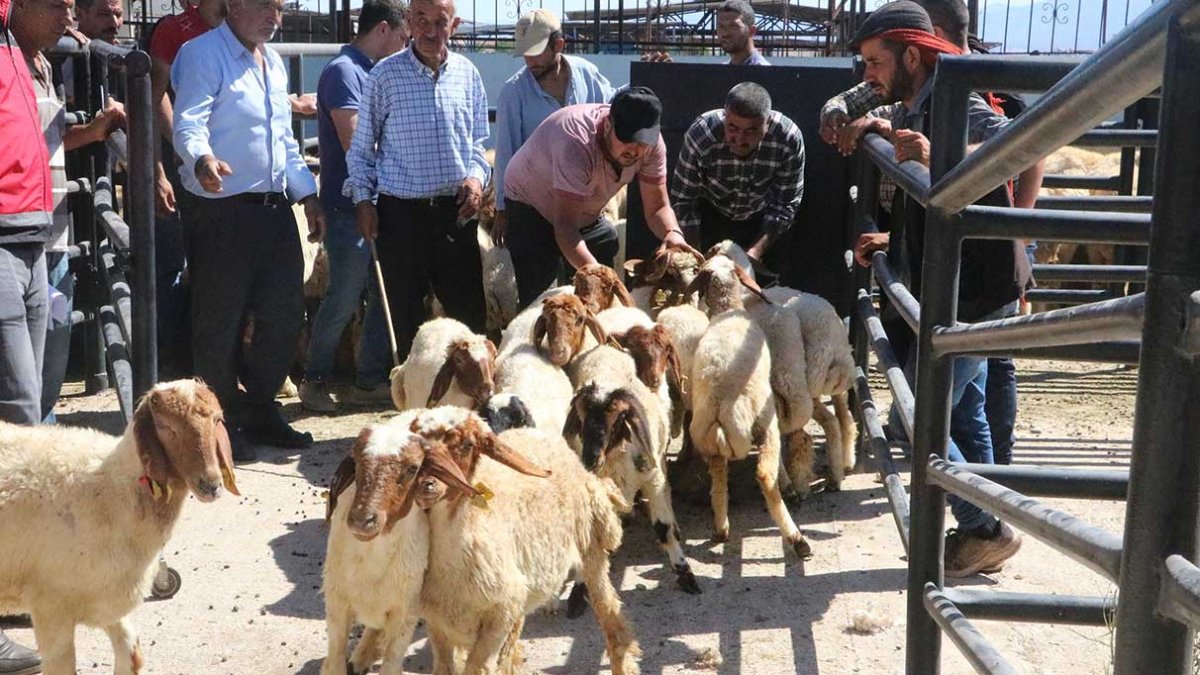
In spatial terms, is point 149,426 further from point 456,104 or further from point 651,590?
point 456,104

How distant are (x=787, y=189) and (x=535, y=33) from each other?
1.73 meters

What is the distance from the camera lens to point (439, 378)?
579cm

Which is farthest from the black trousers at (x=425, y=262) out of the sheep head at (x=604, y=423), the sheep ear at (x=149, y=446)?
the sheep ear at (x=149, y=446)

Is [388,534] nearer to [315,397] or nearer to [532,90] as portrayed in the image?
[315,397]

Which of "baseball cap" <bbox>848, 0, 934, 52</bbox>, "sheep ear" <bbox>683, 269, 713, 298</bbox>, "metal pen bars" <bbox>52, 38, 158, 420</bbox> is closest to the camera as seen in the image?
"baseball cap" <bbox>848, 0, 934, 52</bbox>

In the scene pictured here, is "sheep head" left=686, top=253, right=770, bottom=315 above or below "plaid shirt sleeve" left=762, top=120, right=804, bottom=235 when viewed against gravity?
below

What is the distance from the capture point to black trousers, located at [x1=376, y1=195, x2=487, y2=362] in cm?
745

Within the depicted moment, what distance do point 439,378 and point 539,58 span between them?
2.72 m

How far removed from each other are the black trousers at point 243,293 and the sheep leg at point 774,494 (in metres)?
2.75

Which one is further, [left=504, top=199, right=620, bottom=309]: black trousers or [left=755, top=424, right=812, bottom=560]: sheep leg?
[left=504, top=199, right=620, bottom=309]: black trousers

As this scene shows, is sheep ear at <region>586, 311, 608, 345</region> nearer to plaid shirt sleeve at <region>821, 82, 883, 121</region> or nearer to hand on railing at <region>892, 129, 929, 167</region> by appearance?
plaid shirt sleeve at <region>821, 82, 883, 121</region>

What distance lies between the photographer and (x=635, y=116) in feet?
21.6

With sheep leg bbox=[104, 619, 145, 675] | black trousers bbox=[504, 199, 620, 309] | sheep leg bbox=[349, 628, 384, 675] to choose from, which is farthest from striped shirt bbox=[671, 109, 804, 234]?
sheep leg bbox=[104, 619, 145, 675]

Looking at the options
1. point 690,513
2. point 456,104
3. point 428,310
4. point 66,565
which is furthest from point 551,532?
point 428,310
